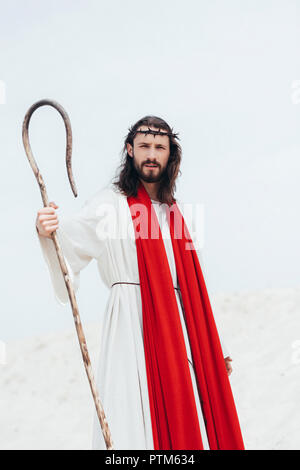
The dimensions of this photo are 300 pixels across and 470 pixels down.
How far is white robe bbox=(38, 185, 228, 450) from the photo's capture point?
335cm

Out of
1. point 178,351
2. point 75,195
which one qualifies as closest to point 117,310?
point 178,351

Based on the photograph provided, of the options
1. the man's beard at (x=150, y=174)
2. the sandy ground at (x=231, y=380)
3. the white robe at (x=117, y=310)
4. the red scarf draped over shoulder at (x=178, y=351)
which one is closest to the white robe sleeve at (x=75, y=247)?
the white robe at (x=117, y=310)

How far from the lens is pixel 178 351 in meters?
3.44

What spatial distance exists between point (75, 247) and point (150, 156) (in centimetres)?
67

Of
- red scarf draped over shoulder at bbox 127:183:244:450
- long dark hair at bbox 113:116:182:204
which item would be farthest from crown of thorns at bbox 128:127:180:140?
red scarf draped over shoulder at bbox 127:183:244:450

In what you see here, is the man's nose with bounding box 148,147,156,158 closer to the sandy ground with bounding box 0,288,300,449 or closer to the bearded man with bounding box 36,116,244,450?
the bearded man with bounding box 36,116,244,450

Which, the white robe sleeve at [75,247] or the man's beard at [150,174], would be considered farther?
the man's beard at [150,174]

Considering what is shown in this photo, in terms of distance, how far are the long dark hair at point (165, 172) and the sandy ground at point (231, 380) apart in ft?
14.8

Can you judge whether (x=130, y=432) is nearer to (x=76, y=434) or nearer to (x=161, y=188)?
(x=161, y=188)

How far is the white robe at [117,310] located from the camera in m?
3.35

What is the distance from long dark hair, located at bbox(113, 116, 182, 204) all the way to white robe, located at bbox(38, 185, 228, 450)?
113 mm

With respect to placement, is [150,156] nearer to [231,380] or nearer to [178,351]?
[178,351]

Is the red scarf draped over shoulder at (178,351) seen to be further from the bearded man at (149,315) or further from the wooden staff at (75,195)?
the wooden staff at (75,195)
